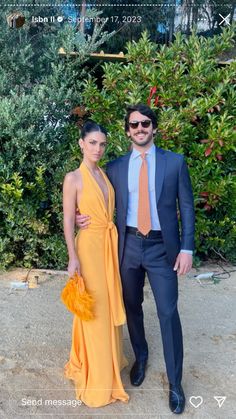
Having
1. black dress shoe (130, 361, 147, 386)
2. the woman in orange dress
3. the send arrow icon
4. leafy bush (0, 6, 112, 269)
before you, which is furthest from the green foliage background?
the send arrow icon

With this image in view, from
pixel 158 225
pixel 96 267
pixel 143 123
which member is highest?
pixel 143 123

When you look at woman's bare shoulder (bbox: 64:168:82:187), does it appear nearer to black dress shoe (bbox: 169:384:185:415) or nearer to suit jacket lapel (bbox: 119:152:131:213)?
suit jacket lapel (bbox: 119:152:131:213)

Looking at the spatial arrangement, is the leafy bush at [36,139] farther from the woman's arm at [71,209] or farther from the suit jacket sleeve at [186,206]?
the suit jacket sleeve at [186,206]

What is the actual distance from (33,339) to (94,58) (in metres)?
3.80

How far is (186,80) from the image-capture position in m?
5.40

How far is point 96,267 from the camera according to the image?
278 centimetres

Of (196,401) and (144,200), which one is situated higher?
(144,200)

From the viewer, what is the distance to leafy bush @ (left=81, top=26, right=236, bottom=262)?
5188mm

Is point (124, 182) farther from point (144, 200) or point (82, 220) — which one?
point (82, 220)

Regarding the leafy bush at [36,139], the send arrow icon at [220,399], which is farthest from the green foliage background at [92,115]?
the send arrow icon at [220,399]

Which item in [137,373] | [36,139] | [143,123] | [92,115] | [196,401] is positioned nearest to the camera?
[143,123]

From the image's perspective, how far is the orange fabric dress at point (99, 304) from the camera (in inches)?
107

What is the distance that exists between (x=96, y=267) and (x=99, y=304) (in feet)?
0.84

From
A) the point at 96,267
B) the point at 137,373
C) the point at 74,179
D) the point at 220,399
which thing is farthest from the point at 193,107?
the point at 220,399
